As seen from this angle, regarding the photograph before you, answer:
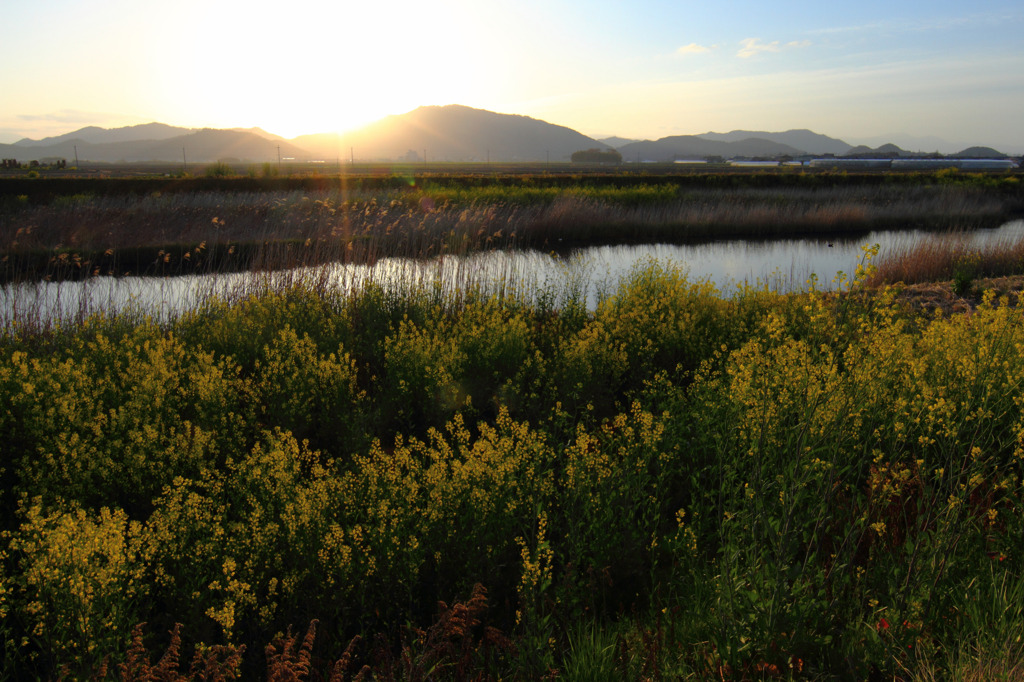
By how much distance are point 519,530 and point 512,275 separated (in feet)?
23.5

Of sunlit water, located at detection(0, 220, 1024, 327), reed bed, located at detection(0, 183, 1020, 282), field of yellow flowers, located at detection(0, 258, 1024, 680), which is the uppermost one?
reed bed, located at detection(0, 183, 1020, 282)

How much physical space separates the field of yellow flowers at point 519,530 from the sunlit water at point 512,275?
60.2 inches

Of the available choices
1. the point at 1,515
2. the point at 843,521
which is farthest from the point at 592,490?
the point at 1,515

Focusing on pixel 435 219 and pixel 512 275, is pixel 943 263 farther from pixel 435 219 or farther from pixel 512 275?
pixel 435 219

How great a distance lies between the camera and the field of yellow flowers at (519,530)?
2.91m

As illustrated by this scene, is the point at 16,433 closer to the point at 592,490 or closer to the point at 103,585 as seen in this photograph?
the point at 103,585

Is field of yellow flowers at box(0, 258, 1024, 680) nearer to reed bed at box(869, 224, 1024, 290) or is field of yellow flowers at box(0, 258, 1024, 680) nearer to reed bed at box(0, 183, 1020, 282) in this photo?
reed bed at box(0, 183, 1020, 282)

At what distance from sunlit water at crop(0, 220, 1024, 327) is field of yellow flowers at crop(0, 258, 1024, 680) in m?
1.53

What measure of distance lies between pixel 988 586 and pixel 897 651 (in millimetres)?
979

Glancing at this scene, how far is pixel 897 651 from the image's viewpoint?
9.00ft

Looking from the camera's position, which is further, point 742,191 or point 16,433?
point 742,191

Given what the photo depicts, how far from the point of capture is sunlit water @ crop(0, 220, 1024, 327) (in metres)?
9.65

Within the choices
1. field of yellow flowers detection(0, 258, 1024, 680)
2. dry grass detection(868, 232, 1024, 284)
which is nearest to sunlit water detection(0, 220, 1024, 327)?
dry grass detection(868, 232, 1024, 284)

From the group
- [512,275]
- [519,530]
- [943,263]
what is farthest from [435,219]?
[519,530]
